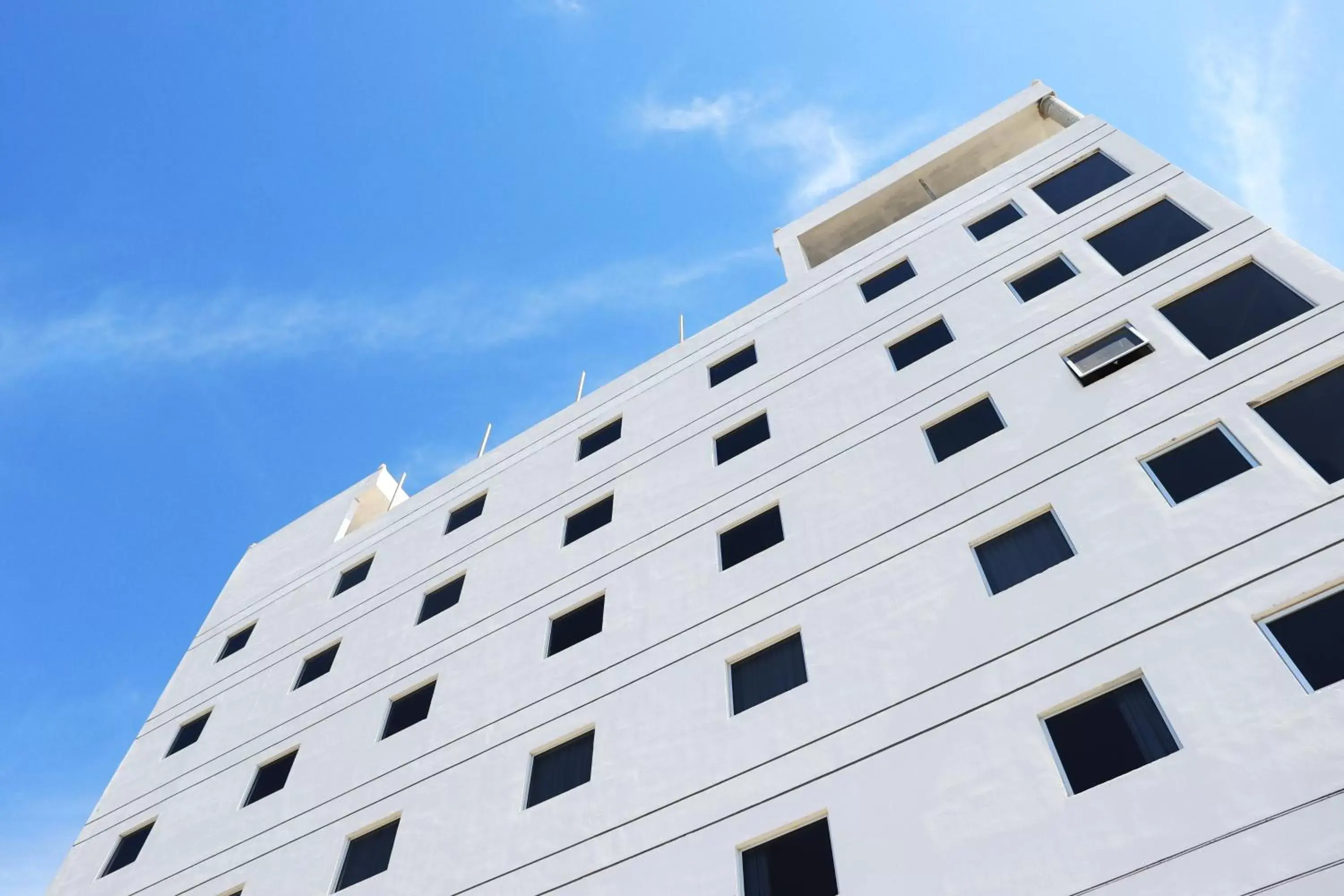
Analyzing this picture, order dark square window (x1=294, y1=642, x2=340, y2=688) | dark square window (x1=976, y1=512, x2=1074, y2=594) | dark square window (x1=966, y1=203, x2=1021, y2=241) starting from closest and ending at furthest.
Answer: dark square window (x1=976, y1=512, x2=1074, y2=594)
dark square window (x1=966, y1=203, x2=1021, y2=241)
dark square window (x1=294, y1=642, x2=340, y2=688)

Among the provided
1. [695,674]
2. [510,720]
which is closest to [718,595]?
→ [695,674]

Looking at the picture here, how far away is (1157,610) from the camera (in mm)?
9945

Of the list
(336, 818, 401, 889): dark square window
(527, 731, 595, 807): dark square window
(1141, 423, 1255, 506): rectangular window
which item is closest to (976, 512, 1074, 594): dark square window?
(1141, 423, 1255, 506): rectangular window

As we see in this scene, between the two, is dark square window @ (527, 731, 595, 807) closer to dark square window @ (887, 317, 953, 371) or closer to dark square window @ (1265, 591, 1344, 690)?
dark square window @ (887, 317, 953, 371)

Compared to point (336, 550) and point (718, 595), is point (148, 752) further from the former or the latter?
point (718, 595)

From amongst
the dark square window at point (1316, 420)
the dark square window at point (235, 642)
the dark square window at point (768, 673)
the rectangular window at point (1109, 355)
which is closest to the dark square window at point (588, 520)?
the dark square window at point (768, 673)

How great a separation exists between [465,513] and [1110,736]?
14.9m

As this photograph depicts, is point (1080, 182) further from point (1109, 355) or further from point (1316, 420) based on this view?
point (1316, 420)

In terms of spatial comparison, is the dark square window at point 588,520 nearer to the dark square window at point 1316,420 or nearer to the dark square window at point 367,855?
the dark square window at point 367,855

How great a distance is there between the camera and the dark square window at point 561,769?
13281 millimetres

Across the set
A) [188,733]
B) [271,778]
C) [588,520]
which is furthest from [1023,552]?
[188,733]

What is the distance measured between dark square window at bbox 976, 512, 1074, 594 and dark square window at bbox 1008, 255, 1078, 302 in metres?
4.92

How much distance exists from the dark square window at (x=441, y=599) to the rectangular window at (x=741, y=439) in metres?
5.67

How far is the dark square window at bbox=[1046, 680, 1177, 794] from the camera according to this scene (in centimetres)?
899
